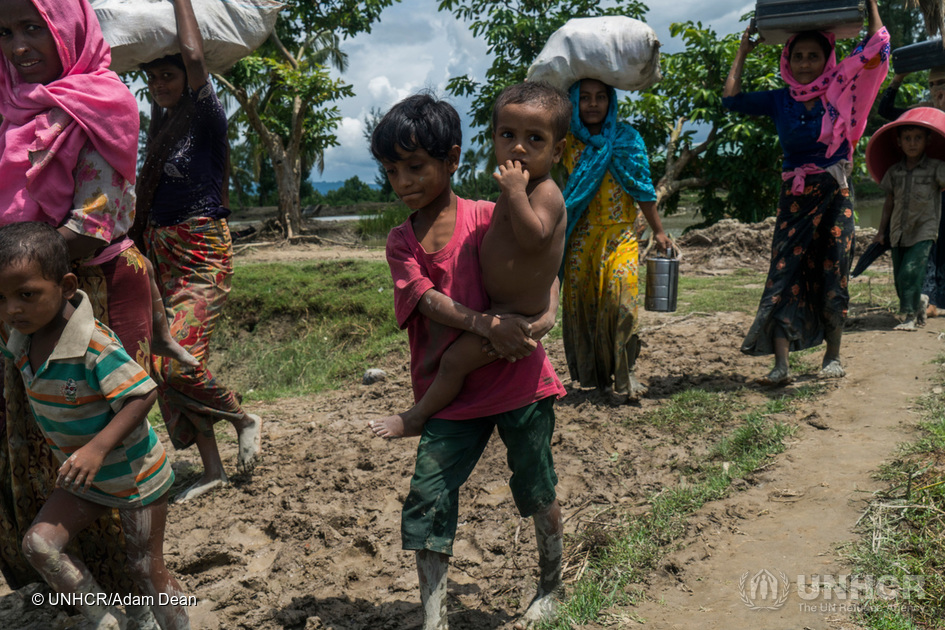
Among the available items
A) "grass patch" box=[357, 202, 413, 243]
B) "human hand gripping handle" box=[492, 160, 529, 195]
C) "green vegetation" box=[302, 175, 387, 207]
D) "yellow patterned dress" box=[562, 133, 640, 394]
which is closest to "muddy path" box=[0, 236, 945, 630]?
"yellow patterned dress" box=[562, 133, 640, 394]

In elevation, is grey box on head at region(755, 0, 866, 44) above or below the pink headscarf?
above

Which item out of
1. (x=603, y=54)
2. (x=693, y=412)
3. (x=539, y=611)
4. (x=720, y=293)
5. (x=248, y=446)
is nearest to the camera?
(x=539, y=611)

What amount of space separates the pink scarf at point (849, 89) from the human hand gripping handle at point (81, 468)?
391cm

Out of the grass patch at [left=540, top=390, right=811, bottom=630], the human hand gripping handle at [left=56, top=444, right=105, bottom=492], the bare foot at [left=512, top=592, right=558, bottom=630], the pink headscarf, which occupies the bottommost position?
the bare foot at [left=512, top=592, right=558, bottom=630]

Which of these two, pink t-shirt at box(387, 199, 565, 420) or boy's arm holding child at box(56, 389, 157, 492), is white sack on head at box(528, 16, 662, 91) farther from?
boy's arm holding child at box(56, 389, 157, 492)

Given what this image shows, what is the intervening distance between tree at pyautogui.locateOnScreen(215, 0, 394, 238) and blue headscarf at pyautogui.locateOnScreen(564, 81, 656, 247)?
1037cm

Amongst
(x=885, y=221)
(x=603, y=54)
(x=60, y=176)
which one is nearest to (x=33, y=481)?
(x=60, y=176)

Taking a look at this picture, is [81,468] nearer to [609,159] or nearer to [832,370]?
[609,159]

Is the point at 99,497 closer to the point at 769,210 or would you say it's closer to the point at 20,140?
the point at 20,140

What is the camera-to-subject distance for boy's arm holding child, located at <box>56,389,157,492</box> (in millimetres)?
1884

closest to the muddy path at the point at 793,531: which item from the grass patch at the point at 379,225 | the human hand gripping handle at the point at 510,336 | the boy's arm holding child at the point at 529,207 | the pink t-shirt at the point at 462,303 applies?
the pink t-shirt at the point at 462,303

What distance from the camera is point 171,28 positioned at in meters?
2.96

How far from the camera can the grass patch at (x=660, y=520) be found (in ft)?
7.52

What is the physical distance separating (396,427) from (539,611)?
745 millimetres
